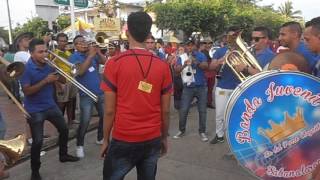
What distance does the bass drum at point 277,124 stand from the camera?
3.36 m

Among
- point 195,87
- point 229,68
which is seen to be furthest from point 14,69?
point 195,87

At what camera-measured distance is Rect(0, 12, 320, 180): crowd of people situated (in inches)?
125

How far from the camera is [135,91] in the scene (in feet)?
10.3

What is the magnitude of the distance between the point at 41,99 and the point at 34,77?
0.96ft

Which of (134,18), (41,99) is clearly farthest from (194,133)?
(134,18)

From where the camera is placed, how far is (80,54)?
640 cm

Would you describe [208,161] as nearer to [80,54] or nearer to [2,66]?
[80,54]

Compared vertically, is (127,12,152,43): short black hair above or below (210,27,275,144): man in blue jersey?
above

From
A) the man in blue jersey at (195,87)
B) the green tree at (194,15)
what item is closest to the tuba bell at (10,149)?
the man in blue jersey at (195,87)

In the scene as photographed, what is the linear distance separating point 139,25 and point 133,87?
49 centimetres

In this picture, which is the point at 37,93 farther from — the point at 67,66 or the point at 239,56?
the point at 239,56

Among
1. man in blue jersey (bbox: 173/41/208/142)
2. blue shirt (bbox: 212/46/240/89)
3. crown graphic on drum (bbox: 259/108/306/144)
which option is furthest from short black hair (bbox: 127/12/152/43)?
man in blue jersey (bbox: 173/41/208/142)

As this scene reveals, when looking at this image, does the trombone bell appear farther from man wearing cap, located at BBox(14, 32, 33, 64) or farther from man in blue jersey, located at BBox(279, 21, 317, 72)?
man wearing cap, located at BBox(14, 32, 33, 64)

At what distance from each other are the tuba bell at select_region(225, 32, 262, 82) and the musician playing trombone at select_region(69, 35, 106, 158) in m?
2.11
